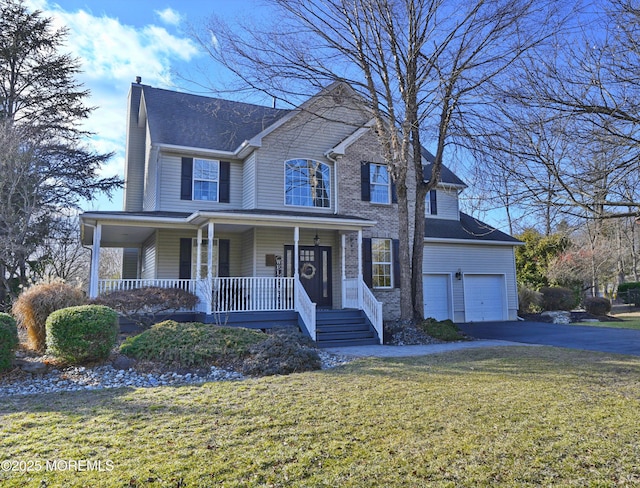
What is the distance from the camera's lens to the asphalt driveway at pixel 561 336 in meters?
10.9

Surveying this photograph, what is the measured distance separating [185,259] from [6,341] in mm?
7625

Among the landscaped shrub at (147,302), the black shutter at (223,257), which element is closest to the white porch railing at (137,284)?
the landscaped shrub at (147,302)

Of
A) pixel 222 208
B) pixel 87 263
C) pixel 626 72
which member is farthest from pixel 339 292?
pixel 87 263

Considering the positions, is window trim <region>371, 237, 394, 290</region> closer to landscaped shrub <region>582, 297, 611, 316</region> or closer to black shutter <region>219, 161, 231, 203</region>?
black shutter <region>219, 161, 231, 203</region>

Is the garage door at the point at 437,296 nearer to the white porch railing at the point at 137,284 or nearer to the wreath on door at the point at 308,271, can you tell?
the wreath on door at the point at 308,271

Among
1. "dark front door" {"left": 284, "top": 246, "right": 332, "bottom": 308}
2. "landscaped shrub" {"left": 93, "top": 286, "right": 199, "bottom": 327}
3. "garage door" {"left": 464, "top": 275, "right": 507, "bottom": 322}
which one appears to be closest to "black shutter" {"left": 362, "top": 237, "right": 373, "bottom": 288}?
"dark front door" {"left": 284, "top": 246, "right": 332, "bottom": 308}

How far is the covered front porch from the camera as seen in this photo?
12234 millimetres

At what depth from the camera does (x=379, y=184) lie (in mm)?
16703

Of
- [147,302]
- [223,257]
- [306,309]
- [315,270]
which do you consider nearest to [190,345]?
[147,302]

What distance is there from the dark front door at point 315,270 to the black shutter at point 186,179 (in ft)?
12.0

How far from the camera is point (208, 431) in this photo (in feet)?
14.4

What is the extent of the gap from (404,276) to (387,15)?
7.36 metres

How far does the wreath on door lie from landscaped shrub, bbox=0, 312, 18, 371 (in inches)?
349

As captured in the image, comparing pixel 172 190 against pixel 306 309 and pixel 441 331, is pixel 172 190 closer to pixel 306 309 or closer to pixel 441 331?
pixel 306 309
